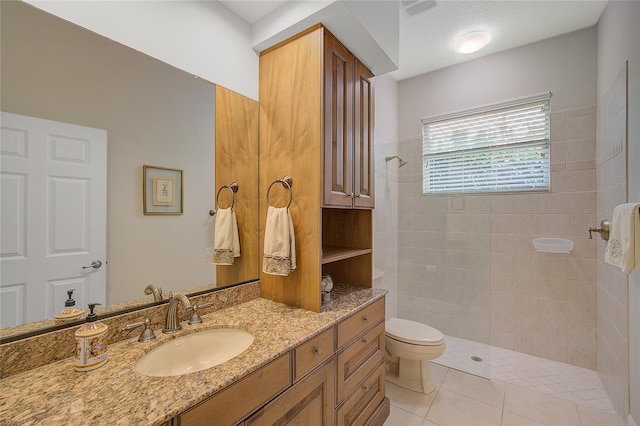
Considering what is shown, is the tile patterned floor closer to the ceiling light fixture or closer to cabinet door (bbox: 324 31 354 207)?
cabinet door (bbox: 324 31 354 207)

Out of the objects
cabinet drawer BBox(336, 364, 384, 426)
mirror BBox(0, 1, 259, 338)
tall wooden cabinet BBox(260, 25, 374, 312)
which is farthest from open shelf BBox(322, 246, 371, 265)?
cabinet drawer BBox(336, 364, 384, 426)

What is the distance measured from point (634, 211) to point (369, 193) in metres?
1.34

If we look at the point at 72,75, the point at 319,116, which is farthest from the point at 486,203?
the point at 72,75

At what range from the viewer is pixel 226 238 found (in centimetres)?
159

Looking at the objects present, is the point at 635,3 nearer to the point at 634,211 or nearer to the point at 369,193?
the point at 634,211

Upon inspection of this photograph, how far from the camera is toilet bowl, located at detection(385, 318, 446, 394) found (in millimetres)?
2057

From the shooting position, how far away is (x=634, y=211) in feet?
4.58

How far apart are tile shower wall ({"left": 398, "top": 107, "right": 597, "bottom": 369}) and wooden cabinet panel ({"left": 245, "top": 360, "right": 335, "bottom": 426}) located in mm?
1854

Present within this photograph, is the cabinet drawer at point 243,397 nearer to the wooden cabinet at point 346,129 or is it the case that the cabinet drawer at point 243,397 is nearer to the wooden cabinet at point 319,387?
the wooden cabinet at point 319,387

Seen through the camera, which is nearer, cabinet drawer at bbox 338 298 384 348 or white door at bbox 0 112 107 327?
white door at bbox 0 112 107 327

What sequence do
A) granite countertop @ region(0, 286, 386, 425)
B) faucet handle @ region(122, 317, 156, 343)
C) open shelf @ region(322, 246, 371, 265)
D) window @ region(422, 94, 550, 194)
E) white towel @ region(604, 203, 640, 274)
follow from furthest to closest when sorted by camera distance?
window @ region(422, 94, 550, 194) → open shelf @ region(322, 246, 371, 265) → white towel @ region(604, 203, 640, 274) → faucet handle @ region(122, 317, 156, 343) → granite countertop @ region(0, 286, 386, 425)

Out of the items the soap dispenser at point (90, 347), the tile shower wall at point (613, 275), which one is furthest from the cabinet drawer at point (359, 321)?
the tile shower wall at point (613, 275)

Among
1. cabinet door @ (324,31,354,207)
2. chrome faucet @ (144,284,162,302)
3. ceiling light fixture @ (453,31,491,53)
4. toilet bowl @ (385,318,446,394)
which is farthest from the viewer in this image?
ceiling light fixture @ (453,31,491,53)

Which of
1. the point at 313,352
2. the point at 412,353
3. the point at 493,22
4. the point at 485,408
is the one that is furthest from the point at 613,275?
the point at 313,352
